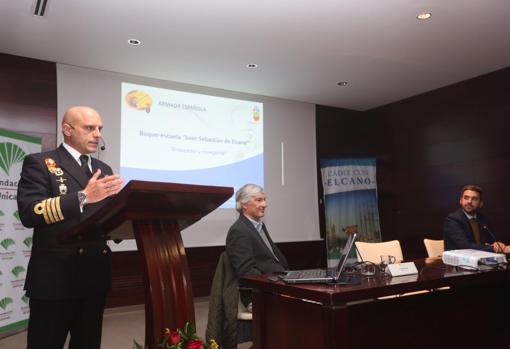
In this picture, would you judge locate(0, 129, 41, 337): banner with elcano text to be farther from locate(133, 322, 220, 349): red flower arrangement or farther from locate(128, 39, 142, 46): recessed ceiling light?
locate(133, 322, 220, 349): red flower arrangement

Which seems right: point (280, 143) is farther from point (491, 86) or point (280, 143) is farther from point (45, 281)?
point (45, 281)

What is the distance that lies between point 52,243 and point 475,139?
568 cm

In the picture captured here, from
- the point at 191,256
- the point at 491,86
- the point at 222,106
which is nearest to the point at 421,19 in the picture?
the point at 491,86

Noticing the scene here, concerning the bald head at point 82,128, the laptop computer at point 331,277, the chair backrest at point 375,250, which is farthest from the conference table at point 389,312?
the chair backrest at point 375,250

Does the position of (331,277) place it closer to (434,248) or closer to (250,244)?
(250,244)

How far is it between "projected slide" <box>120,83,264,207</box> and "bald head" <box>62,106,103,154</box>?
358 cm

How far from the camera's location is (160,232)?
1.38 meters

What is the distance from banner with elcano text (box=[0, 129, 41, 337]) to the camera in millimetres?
3789

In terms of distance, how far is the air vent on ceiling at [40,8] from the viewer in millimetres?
3495

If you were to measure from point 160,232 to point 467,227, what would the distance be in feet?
10.9

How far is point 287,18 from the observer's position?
395cm

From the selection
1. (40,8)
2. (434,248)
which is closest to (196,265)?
(434,248)

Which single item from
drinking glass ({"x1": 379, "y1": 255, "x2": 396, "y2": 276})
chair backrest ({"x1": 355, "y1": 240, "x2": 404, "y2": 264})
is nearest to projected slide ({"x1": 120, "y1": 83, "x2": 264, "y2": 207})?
chair backrest ({"x1": 355, "y1": 240, "x2": 404, "y2": 264})

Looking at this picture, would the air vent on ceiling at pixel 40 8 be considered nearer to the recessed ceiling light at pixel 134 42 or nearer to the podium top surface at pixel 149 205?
the recessed ceiling light at pixel 134 42
